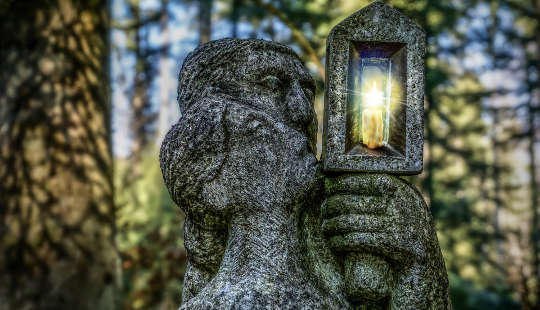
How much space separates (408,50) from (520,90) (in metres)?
12.4

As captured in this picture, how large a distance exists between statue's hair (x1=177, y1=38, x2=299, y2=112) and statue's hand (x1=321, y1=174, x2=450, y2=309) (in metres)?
0.72

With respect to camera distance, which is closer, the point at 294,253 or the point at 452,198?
the point at 294,253

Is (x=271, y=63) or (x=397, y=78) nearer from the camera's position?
(x=397, y=78)

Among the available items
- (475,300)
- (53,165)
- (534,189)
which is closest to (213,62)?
(53,165)

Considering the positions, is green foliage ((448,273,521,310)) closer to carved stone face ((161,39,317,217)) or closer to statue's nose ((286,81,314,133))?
statue's nose ((286,81,314,133))

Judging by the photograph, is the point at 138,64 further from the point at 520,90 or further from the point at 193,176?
the point at 193,176

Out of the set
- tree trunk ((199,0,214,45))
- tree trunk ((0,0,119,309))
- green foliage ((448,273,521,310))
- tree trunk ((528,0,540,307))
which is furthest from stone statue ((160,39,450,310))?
tree trunk ((199,0,214,45))

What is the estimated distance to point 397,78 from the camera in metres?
2.02

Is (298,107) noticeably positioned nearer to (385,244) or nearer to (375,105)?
(375,105)

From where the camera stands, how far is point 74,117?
435 cm

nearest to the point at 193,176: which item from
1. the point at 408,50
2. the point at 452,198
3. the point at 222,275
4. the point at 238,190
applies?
the point at 238,190

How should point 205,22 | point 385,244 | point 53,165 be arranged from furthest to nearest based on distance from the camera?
point 205,22, point 53,165, point 385,244

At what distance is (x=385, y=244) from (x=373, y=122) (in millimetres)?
520

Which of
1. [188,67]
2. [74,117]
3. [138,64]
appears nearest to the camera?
[188,67]
